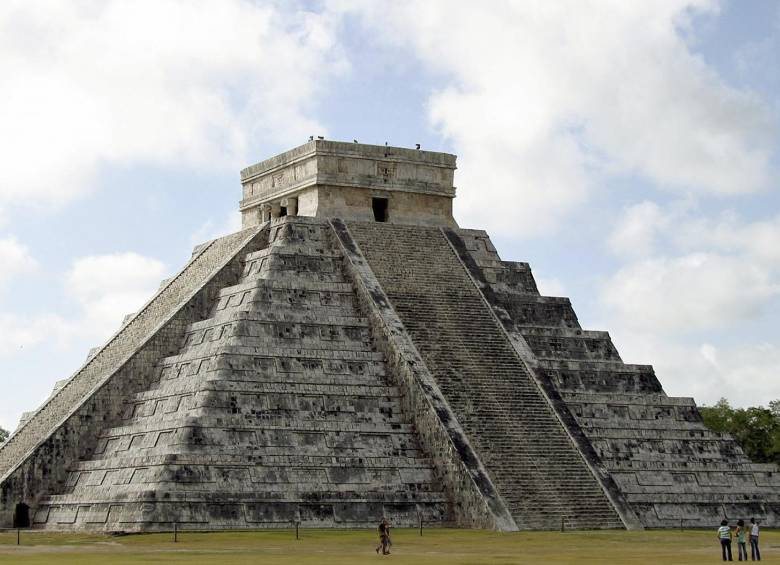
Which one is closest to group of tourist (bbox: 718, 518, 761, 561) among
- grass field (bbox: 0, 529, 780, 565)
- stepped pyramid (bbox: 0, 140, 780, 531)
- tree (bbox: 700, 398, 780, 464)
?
grass field (bbox: 0, 529, 780, 565)

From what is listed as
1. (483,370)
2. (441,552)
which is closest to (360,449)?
(483,370)

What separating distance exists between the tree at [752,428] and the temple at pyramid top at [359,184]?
22267mm

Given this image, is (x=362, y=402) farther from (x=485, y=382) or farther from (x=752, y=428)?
(x=752, y=428)

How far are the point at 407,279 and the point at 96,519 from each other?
1213cm

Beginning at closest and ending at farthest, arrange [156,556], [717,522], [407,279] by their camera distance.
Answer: [156,556] < [717,522] < [407,279]

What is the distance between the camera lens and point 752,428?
67.9 m

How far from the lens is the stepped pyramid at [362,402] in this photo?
38656 millimetres

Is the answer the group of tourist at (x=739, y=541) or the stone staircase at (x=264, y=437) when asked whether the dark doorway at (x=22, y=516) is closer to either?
the stone staircase at (x=264, y=437)

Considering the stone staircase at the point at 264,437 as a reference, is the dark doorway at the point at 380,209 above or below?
above

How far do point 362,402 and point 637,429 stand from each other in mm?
8041

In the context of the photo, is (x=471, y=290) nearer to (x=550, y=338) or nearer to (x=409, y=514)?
(x=550, y=338)

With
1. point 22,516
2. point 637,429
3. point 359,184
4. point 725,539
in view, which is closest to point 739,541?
point 725,539

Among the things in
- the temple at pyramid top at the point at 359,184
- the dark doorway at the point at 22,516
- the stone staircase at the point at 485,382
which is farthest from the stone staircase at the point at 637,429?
the dark doorway at the point at 22,516

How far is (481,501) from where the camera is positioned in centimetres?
3841
